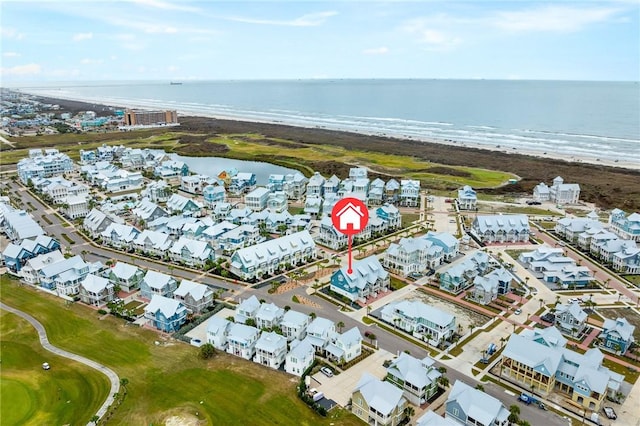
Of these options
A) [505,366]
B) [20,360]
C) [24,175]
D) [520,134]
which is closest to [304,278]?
[505,366]

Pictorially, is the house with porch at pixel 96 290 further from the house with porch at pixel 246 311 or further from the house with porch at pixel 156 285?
the house with porch at pixel 246 311

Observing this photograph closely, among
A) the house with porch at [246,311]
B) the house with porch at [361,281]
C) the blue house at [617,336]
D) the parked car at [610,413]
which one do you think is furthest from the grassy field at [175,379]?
the blue house at [617,336]

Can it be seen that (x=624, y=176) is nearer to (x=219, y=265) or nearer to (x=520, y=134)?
(x=520, y=134)

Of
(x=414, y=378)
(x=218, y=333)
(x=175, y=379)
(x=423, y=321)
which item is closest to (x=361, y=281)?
(x=423, y=321)

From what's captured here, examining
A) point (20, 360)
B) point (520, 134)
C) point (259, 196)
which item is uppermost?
point (520, 134)

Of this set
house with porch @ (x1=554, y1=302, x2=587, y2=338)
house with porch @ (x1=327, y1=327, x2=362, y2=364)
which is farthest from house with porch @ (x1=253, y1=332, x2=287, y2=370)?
house with porch @ (x1=554, y1=302, x2=587, y2=338)
